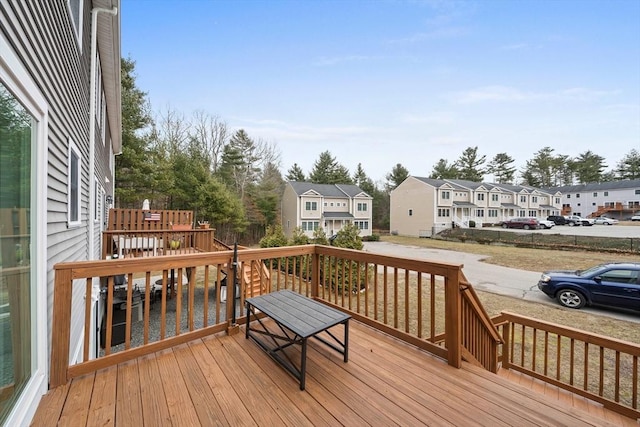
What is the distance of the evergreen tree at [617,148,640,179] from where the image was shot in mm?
39000

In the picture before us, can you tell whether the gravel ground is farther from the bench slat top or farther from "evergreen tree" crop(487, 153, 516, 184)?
"evergreen tree" crop(487, 153, 516, 184)

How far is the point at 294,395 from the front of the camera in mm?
1926

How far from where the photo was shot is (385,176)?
39031mm

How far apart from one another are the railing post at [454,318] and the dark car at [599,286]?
7.79 m

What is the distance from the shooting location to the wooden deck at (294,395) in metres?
1.68

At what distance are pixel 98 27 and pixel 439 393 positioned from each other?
738cm

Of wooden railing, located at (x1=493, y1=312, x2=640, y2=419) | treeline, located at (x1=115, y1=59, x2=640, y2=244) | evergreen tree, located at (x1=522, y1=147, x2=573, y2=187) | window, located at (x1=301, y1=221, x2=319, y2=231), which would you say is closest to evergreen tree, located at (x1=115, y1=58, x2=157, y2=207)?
treeline, located at (x1=115, y1=59, x2=640, y2=244)

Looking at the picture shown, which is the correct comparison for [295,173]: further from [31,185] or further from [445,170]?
[31,185]

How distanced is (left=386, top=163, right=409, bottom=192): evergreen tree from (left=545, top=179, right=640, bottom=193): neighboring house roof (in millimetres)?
25679

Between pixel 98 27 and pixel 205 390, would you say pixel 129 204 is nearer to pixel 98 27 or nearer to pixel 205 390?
pixel 98 27

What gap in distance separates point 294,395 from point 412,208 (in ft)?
97.3

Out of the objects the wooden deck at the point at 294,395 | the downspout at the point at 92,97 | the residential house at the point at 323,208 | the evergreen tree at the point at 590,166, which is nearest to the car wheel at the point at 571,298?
the wooden deck at the point at 294,395

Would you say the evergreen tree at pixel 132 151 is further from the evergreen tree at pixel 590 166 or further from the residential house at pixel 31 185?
Result: the evergreen tree at pixel 590 166

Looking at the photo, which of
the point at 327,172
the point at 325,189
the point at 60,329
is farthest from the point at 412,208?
the point at 60,329
